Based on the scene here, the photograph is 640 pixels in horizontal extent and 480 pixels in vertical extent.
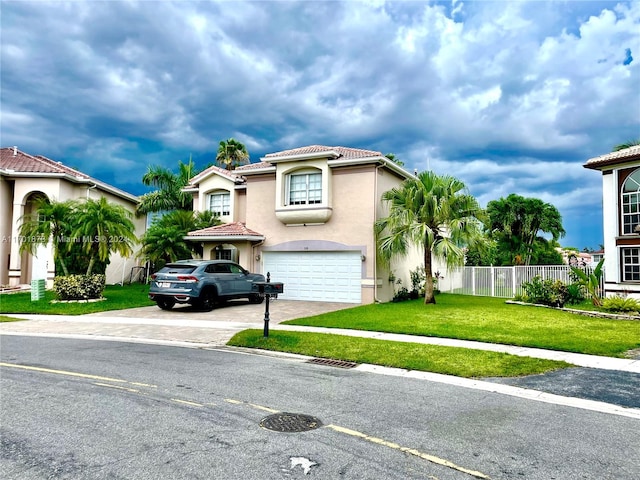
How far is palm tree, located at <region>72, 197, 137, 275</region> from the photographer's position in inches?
720

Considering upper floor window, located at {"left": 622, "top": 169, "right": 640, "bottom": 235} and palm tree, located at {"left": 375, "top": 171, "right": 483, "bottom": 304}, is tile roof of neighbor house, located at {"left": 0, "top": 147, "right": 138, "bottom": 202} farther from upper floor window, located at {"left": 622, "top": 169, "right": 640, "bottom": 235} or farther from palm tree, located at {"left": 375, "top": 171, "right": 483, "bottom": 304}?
upper floor window, located at {"left": 622, "top": 169, "right": 640, "bottom": 235}

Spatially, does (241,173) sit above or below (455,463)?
above

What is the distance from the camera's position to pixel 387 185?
21266 mm

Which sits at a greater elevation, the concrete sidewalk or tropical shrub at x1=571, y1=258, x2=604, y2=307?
tropical shrub at x1=571, y1=258, x2=604, y2=307

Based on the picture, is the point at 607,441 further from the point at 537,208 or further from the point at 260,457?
the point at 537,208

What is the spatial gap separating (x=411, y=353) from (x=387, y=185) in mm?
13209

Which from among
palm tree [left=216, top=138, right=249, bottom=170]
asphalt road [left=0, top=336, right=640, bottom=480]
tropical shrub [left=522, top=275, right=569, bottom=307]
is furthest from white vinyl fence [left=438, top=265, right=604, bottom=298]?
palm tree [left=216, top=138, right=249, bottom=170]

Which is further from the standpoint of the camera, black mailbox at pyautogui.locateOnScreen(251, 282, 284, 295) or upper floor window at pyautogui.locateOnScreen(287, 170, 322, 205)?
upper floor window at pyautogui.locateOnScreen(287, 170, 322, 205)

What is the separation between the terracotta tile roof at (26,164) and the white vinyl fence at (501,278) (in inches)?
849

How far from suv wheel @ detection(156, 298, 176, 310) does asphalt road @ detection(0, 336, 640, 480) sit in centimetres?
885

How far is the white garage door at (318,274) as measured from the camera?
66.6 feet

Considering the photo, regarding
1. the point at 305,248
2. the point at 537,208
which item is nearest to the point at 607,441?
the point at 305,248

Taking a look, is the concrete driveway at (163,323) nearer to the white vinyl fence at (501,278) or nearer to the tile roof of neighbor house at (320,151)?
the tile roof of neighbor house at (320,151)

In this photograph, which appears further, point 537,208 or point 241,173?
point 537,208
